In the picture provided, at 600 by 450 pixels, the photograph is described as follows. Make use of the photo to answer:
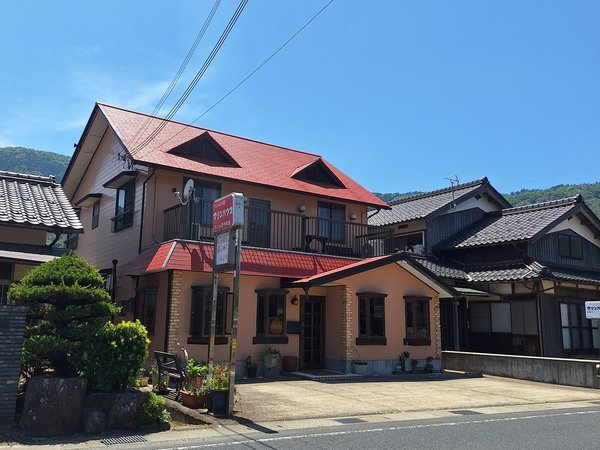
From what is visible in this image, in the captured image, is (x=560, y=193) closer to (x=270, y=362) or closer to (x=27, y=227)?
(x=270, y=362)

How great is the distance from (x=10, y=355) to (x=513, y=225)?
69.7 ft

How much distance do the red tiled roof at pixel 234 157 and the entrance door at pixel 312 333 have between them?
13.1 ft

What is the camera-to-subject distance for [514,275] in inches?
840

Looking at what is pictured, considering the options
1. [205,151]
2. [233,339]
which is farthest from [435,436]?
[205,151]

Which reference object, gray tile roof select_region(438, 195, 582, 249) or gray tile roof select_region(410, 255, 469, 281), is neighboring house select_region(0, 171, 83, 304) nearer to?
gray tile roof select_region(410, 255, 469, 281)

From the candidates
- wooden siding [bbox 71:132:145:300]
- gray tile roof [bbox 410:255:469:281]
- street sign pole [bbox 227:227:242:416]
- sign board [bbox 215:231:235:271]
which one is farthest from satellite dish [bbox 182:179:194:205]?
gray tile roof [bbox 410:255:469:281]

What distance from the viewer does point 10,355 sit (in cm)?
857

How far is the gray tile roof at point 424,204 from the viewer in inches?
1021

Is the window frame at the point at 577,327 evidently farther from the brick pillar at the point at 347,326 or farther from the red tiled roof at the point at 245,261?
the brick pillar at the point at 347,326

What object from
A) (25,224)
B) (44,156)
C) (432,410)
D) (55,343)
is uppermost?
(44,156)

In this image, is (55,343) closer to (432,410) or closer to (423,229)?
(432,410)

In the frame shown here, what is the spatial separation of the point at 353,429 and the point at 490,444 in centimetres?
218

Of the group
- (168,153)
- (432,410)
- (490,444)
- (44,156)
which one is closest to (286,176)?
(168,153)

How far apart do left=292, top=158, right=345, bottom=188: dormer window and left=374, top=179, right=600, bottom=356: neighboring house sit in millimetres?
4903
